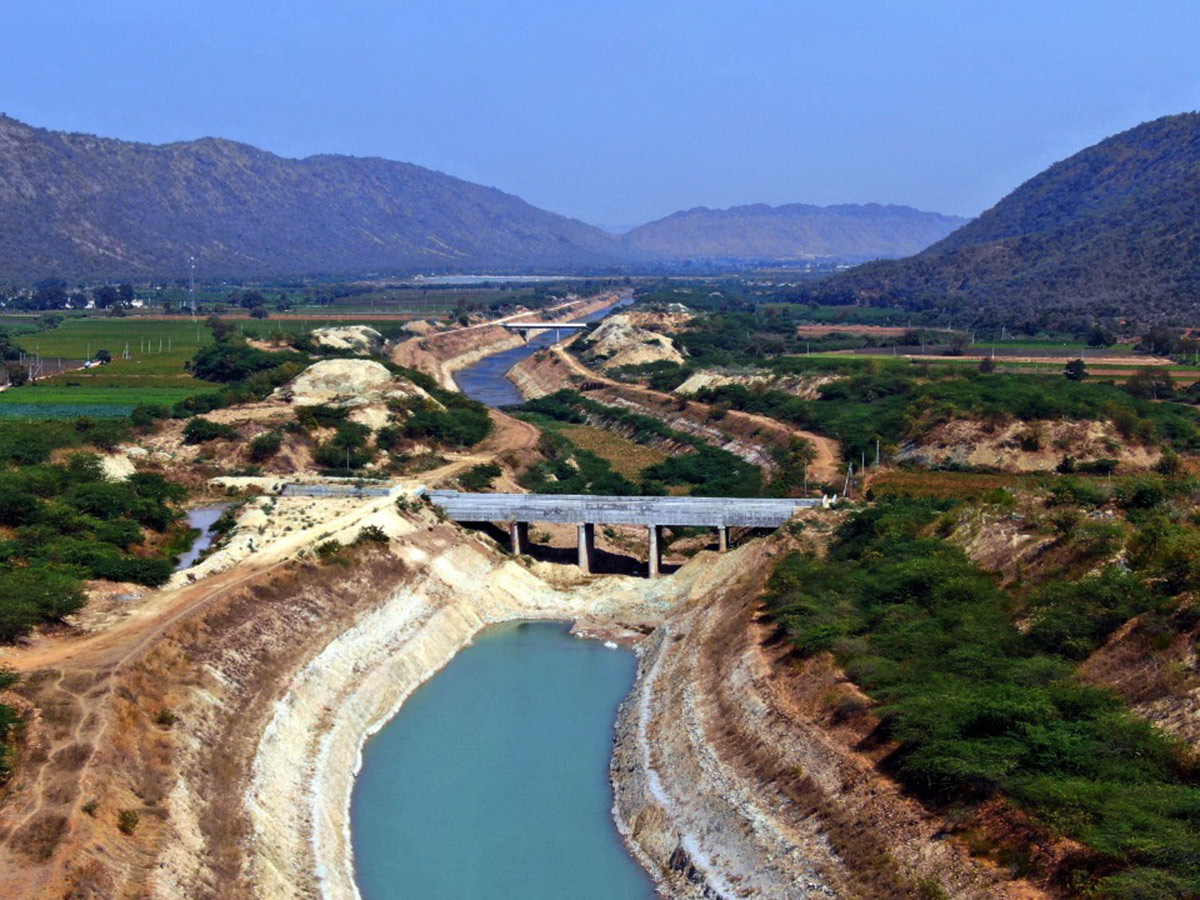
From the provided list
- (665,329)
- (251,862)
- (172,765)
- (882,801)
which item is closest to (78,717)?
(172,765)

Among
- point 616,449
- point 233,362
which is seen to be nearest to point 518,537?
point 616,449

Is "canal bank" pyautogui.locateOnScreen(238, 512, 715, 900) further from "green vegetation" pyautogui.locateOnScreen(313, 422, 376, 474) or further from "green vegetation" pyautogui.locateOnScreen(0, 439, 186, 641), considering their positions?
"green vegetation" pyautogui.locateOnScreen(313, 422, 376, 474)

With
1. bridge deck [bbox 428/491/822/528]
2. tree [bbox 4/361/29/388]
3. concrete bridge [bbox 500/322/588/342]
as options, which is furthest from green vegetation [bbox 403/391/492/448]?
concrete bridge [bbox 500/322/588/342]

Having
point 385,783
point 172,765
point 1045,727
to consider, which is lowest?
point 385,783

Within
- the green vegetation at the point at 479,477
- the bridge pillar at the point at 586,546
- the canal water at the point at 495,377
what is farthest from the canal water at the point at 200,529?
the canal water at the point at 495,377

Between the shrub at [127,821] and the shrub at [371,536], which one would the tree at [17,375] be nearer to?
the shrub at [371,536]

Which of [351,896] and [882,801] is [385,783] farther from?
[882,801]
